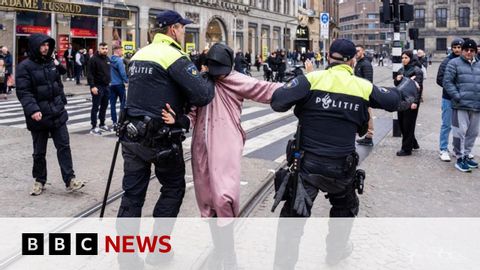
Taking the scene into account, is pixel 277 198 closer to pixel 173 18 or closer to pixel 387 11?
pixel 173 18

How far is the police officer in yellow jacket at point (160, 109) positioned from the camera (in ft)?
13.0

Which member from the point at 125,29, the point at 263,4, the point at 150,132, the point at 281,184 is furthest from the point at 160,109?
the point at 263,4

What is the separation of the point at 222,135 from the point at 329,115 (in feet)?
2.71

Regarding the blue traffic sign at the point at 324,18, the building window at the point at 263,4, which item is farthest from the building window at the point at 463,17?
the blue traffic sign at the point at 324,18

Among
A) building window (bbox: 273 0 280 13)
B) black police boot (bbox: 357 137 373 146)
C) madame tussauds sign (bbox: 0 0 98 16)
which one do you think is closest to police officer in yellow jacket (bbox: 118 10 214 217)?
black police boot (bbox: 357 137 373 146)

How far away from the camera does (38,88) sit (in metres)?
6.27

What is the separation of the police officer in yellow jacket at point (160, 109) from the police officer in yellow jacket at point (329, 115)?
709 millimetres

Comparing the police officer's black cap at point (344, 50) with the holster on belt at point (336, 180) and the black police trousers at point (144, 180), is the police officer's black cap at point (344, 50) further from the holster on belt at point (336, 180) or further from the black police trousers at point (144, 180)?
the black police trousers at point (144, 180)

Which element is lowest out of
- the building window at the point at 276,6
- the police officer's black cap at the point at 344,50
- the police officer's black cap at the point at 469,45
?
the police officer's black cap at the point at 344,50

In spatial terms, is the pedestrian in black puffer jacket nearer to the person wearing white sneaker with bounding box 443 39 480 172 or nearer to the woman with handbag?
the person wearing white sneaker with bounding box 443 39 480 172

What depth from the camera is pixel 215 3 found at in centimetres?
4256

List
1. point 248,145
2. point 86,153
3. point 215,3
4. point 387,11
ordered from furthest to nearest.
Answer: point 215,3 → point 387,11 → point 248,145 → point 86,153

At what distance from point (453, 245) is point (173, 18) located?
325cm

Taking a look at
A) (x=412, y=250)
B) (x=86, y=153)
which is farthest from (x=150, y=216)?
(x=86, y=153)
